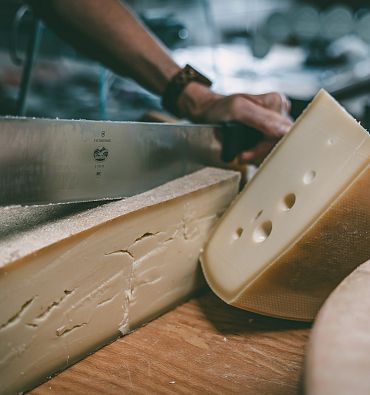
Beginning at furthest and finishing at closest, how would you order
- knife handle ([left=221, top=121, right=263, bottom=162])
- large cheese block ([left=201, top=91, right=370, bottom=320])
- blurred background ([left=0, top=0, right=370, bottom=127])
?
blurred background ([left=0, top=0, right=370, bottom=127]) → knife handle ([left=221, top=121, right=263, bottom=162]) → large cheese block ([left=201, top=91, right=370, bottom=320])

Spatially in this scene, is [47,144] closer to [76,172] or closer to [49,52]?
[76,172]

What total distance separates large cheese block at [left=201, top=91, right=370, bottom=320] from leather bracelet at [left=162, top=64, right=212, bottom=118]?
503 millimetres

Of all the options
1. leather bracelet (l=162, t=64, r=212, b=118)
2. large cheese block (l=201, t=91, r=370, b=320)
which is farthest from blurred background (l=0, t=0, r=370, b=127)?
large cheese block (l=201, t=91, r=370, b=320)

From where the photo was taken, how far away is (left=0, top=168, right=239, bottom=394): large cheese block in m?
0.74

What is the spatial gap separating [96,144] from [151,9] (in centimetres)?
559

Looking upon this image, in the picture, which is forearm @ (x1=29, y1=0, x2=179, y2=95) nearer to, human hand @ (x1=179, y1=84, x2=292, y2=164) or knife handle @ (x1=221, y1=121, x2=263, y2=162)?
human hand @ (x1=179, y1=84, x2=292, y2=164)

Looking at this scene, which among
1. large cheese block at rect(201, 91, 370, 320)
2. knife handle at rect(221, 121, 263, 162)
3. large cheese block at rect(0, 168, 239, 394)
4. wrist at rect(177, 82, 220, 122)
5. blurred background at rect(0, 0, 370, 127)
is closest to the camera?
large cheese block at rect(0, 168, 239, 394)

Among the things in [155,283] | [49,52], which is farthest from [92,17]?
[49,52]

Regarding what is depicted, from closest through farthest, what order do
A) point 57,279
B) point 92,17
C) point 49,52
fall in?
point 57,279 → point 92,17 → point 49,52

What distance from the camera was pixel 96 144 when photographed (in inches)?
36.3

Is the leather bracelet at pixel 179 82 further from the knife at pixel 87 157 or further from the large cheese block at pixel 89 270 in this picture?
the large cheese block at pixel 89 270

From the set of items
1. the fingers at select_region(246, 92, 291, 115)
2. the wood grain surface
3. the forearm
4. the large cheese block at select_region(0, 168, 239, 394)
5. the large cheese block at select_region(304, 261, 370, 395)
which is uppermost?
the forearm

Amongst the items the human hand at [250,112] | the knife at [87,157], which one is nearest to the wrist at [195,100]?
the human hand at [250,112]

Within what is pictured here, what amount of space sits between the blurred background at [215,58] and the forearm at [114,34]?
364mm
